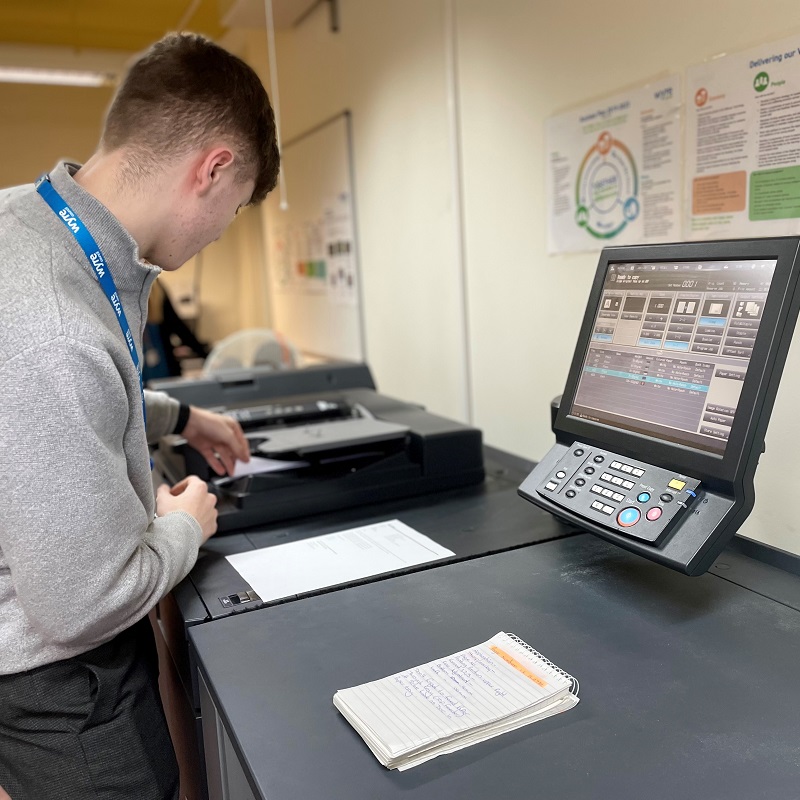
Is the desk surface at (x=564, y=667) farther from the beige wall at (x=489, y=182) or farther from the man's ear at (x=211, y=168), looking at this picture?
the man's ear at (x=211, y=168)

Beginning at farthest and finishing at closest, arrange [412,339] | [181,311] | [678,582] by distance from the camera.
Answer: [181,311]
[412,339]
[678,582]

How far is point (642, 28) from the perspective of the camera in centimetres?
132

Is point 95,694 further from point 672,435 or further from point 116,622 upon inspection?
point 672,435

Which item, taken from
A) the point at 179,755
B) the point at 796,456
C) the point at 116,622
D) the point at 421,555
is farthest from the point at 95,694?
the point at 796,456

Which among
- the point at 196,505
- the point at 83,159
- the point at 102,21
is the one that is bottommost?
the point at 196,505

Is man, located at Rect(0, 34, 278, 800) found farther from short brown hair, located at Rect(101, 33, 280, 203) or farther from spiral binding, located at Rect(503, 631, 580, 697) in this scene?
spiral binding, located at Rect(503, 631, 580, 697)

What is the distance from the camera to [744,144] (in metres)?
1.15

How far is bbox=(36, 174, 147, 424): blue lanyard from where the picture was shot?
0.84 m

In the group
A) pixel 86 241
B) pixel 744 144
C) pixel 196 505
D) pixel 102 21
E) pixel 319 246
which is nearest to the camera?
pixel 86 241

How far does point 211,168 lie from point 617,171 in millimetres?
852

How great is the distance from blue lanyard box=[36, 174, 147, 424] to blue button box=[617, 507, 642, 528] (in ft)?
1.96

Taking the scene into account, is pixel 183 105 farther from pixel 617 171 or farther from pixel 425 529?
pixel 617 171

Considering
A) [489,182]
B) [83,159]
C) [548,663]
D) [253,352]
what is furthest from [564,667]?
[83,159]

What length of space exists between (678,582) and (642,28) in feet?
3.23
